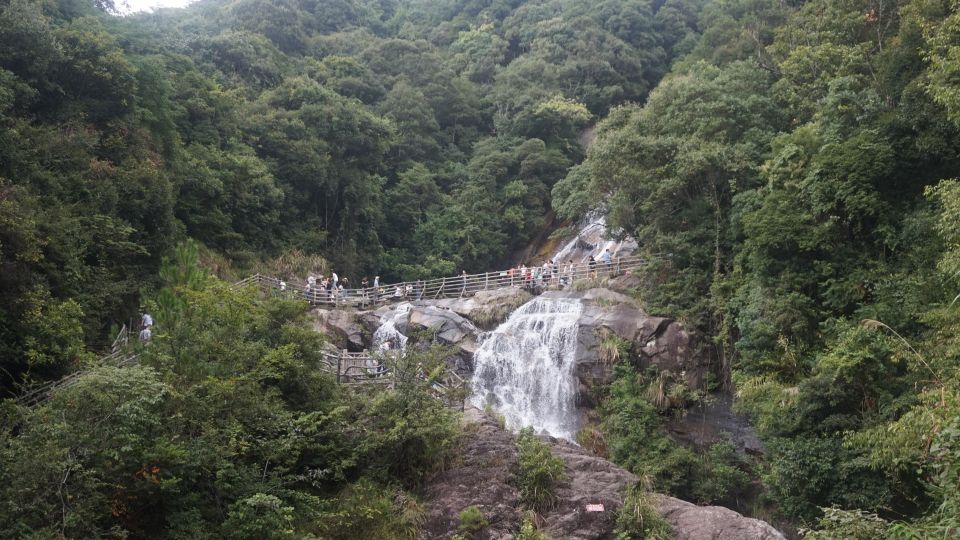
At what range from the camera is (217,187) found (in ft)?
79.0

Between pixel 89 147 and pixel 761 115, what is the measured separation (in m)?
19.4

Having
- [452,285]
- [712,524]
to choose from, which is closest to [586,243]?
[452,285]

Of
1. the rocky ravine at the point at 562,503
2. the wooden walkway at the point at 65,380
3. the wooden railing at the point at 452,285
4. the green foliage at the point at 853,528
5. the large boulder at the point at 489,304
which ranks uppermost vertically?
the wooden railing at the point at 452,285

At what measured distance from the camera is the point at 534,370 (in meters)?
20.3

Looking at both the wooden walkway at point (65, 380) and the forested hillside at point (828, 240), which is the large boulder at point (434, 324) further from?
the wooden walkway at point (65, 380)

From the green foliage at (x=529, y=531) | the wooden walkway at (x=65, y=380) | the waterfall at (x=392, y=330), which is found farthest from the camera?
the waterfall at (x=392, y=330)

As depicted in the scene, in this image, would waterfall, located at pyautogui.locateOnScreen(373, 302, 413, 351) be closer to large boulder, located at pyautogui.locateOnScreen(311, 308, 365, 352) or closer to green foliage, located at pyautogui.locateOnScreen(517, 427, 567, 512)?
large boulder, located at pyautogui.locateOnScreen(311, 308, 365, 352)

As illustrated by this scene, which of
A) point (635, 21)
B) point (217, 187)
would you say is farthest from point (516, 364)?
point (635, 21)

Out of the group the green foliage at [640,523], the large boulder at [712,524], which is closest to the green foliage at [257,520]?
the green foliage at [640,523]

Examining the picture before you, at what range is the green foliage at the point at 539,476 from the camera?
10.8 metres

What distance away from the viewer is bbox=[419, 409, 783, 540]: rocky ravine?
10.2 m

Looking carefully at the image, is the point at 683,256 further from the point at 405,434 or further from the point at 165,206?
the point at 165,206

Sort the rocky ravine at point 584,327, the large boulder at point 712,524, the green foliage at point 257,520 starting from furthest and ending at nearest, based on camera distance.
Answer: the rocky ravine at point 584,327, the large boulder at point 712,524, the green foliage at point 257,520

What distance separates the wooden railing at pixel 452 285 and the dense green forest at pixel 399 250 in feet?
5.45
